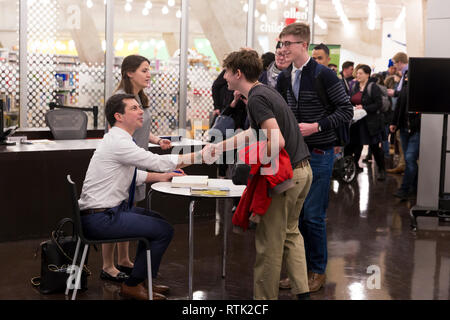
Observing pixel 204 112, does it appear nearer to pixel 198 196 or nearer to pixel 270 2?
pixel 270 2

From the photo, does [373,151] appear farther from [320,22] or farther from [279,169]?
[320,22]

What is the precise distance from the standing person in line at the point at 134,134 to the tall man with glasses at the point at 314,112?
1.01 meters

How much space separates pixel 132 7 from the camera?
8578mm

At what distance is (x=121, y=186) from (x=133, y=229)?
0.97 ft

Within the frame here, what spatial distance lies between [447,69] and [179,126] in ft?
12.9

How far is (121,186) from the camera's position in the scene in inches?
148

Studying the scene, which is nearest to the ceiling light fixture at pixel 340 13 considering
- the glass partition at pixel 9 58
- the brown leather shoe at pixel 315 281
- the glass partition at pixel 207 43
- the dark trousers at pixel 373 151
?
the glass partition at pixel 207 43

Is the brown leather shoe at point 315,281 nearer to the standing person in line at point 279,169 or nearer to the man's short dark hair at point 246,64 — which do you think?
the standing person in line at point 279,169

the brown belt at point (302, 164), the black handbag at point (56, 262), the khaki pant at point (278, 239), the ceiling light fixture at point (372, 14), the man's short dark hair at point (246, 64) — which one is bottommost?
the black handbag at point (56, 262)

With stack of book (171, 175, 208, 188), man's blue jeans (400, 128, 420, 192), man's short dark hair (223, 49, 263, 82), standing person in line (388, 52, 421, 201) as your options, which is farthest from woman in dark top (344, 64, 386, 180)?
man's short dark hair (223, 49, 263, 82)

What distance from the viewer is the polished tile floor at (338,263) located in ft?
14.0

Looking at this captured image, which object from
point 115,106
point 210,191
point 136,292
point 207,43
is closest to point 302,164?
point 210,191
